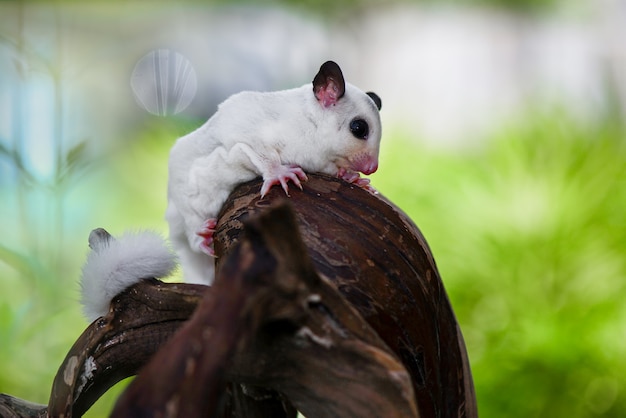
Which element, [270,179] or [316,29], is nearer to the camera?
[270,179]

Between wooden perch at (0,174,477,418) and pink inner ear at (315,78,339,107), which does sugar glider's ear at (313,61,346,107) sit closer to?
pink inner ear at (315,78,339,107)

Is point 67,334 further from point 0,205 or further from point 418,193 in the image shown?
point 418,193

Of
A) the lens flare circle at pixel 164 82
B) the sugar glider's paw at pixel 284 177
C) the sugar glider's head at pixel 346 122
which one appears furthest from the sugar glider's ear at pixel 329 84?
the lens flare circle at pixel 164 82

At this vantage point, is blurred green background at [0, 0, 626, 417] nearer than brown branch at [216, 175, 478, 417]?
No

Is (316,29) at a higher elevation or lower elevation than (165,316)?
higher

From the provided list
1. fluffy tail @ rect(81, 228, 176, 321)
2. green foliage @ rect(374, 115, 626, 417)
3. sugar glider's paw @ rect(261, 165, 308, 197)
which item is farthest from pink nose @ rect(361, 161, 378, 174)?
green foliage @ rect(374, 115, 626, 417)

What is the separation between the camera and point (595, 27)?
11.0 ft

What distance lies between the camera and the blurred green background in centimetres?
181

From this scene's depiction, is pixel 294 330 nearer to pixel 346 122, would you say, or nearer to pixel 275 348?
pixel 275 348

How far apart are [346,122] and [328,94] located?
4 centimetres

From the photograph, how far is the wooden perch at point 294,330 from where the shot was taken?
42cm

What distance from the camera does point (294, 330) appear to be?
0.49 m

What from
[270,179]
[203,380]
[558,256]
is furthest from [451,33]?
[203,380]

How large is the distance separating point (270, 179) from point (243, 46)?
236 centimetres
